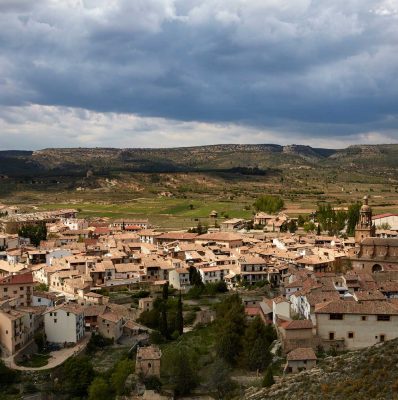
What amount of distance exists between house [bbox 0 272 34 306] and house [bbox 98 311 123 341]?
25.6 feet

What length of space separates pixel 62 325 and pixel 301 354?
15.8 m

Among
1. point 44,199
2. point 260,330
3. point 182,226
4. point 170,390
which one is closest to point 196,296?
point 260,330

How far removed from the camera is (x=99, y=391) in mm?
29484

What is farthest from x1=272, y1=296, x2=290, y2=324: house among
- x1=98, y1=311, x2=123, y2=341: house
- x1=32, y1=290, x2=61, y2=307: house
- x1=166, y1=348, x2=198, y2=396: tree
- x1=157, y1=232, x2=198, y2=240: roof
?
x1=157, y1=232, x2=198, y2=240: roof

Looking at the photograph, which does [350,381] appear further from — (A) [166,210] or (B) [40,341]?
(A) [166,210]

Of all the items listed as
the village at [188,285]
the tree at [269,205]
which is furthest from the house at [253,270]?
the tree at [269,205]

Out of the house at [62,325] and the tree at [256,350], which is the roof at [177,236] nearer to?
the house at [62,325]

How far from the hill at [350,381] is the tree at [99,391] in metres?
8.09

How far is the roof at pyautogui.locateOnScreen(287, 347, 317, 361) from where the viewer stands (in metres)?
29.6

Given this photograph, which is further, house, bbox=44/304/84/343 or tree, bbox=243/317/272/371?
house, bbox=44/304/84/343

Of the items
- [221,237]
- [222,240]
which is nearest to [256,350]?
[222,240]

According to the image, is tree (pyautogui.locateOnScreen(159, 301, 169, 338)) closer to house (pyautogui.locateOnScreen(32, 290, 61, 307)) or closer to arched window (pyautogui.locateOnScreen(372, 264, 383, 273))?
house (pyautogui.locateOnScreen(32, 290, 61, 307))

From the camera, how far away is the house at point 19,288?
45.0m

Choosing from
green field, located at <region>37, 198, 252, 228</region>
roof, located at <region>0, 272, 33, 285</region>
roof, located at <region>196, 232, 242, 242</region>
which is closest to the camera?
roof, located at <region>0, 272, 33, 285</region>
